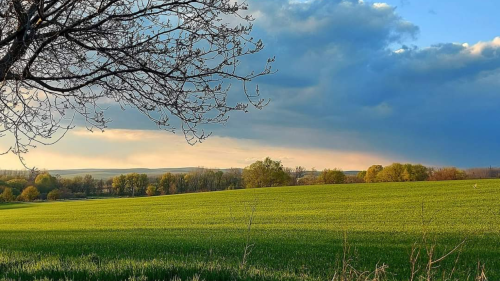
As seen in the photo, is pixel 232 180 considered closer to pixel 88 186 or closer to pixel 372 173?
pixel 372 173

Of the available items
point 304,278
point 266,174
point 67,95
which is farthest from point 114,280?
point 266,174

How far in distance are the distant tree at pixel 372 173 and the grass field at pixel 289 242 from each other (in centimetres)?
3340

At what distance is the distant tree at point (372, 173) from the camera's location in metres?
81.3

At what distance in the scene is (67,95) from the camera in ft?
20.0

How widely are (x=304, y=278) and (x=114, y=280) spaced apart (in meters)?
2.43

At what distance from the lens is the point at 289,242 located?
13.6 metres

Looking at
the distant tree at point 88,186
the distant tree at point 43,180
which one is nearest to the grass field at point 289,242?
the distant tree at point 43,180

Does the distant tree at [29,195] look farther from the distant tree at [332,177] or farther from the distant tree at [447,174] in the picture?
the distant tree at [447,174]

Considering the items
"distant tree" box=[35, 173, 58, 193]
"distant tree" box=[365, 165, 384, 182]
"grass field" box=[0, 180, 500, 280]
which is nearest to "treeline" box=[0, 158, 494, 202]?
"distant tree" box=[365, 165, 384, 182]

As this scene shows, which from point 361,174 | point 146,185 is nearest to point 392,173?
point 361,174

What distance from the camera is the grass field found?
5340 mm

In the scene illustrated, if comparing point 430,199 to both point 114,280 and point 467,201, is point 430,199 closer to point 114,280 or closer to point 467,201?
point 467,201

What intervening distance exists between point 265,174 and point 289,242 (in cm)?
6870

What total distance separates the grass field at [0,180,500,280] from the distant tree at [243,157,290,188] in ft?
113
